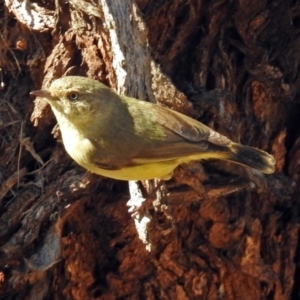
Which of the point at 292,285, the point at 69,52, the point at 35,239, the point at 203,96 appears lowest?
the point at 292,285

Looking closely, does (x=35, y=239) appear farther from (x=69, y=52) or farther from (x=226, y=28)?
(x=226, y=28)

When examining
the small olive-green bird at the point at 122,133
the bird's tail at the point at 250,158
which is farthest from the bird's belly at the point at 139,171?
the bird's tail at the point at 250,158

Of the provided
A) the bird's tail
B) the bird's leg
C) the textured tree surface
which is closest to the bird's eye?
the textured tree surface

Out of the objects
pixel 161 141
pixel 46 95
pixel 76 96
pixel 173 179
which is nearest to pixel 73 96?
pixel 76 96

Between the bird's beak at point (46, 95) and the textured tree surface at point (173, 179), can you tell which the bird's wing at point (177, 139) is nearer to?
the textured tree surface at point (173, 179)

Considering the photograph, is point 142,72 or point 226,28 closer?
point 142,72

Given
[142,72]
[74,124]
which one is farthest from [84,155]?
[142,72]

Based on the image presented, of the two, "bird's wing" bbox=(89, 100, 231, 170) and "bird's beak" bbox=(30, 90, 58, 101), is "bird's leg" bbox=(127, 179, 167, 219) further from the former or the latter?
"bird's beak" bbox=(30, 90, 58, 101)
